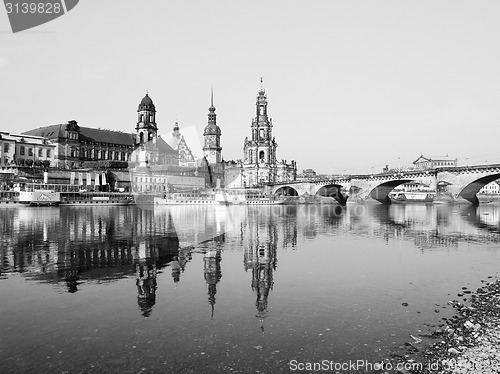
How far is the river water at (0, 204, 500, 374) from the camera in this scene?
352 inches

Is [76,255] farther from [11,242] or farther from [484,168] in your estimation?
[484,168]

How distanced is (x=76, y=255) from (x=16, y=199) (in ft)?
209

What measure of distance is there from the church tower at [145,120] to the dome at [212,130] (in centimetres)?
2558

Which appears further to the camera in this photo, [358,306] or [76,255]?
[76,255]

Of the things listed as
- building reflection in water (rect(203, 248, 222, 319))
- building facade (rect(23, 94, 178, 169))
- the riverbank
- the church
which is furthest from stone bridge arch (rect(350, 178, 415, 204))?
the riverbank

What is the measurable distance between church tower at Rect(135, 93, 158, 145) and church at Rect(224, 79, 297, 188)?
33123 mm

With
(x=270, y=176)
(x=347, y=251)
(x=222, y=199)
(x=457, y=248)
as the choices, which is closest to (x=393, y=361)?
(x=347, y=251)

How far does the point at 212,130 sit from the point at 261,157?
76.1 feet

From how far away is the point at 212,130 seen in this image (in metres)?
150

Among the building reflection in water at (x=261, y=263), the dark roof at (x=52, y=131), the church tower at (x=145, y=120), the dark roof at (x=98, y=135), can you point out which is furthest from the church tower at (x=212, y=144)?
the building reflection in water at (x=261, y=263)

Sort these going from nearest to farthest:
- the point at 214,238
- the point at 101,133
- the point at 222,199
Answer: the point at 214,238, the point at 222,199, the point at 101,133

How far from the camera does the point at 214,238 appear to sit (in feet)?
97.1

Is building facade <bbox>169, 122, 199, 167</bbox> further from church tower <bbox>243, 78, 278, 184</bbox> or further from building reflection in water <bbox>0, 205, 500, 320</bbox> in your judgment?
building reflection in water <bbox>0, 205, 500, 320</bbox>

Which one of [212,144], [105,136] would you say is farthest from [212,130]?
[105,136]
